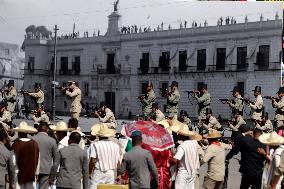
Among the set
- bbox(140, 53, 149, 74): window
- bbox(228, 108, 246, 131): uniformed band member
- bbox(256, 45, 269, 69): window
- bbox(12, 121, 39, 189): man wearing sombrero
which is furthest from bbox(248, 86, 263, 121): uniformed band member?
bbox(140, 53, 149, 74): window

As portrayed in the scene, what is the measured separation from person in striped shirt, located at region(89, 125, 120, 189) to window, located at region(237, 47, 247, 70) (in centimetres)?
3493

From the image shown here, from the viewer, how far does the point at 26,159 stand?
9023 mm

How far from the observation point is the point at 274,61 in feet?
137

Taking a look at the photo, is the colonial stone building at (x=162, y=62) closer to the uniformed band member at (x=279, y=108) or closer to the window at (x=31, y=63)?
the window at (x=31, y=63)

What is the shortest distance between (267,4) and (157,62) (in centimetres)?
1120

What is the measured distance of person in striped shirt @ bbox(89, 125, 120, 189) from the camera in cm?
935

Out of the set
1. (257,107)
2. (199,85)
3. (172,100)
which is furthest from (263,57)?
(257,107)

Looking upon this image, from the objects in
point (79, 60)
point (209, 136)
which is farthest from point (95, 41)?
point (209, 136)

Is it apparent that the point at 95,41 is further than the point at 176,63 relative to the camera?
Yes

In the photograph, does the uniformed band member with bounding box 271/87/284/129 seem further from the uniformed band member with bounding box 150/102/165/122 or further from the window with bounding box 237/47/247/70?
the window with bounding box 237/47/247/70

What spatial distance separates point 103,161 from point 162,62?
3918 cm

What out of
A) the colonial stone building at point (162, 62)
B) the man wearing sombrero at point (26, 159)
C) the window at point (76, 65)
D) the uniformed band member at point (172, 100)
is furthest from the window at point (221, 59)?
the man wearing sombrero at point (26, 159)

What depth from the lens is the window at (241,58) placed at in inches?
1708

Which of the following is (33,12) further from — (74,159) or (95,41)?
(74,159)
